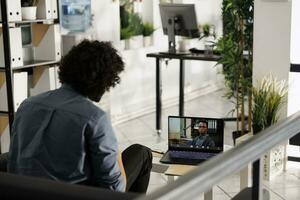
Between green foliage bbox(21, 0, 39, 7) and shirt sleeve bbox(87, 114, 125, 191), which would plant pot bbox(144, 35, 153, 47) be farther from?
shirt sleeve bbox(87, 114, 125, 191)

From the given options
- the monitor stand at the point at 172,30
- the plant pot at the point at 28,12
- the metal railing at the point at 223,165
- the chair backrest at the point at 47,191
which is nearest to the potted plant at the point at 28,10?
→ the plant pot at the point at 28,12

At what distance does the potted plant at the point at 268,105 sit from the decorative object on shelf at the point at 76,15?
2379 mm

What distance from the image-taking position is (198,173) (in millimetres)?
1121

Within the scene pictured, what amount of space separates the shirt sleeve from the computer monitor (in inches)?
128

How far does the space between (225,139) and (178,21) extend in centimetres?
135

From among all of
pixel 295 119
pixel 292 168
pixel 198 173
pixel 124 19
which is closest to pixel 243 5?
pixel 292 168

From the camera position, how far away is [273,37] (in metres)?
4.22

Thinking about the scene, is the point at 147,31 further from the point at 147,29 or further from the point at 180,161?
the point at 180,161

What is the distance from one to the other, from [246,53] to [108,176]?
265 cm

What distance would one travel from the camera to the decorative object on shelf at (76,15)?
5.73m

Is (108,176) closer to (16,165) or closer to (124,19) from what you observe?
(16,165)

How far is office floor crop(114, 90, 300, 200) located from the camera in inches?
154

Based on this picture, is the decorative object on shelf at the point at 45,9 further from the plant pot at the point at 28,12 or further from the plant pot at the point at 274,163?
the plant pot at the point at 274,163

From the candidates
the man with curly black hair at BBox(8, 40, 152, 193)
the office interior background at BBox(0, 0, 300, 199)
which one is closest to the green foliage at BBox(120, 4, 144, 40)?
the office interior background at BBox(0, 0, 300, 199)
